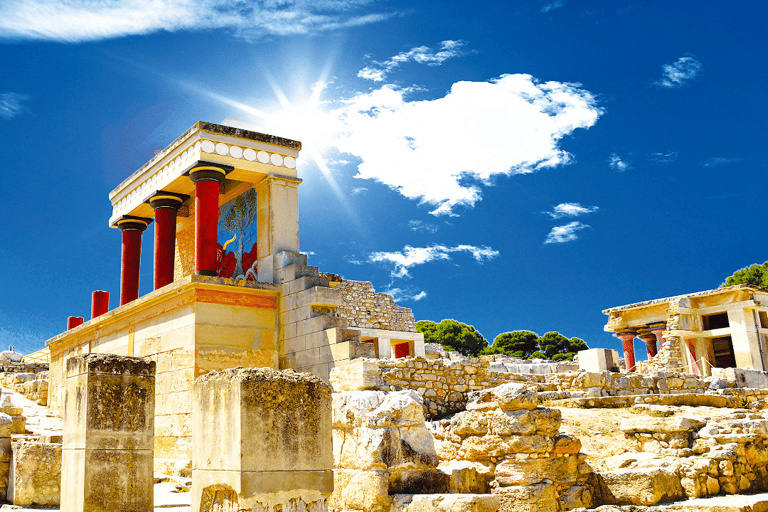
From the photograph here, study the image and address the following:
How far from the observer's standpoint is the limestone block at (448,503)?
235 inches

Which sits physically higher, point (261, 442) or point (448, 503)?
point (261, 442)

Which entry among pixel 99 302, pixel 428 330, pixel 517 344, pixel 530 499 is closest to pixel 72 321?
pixel 99 302

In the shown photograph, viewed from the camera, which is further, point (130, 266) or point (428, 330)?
point (428, 330)

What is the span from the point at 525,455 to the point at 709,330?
76.4 feet

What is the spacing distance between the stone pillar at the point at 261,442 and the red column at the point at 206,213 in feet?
29.1

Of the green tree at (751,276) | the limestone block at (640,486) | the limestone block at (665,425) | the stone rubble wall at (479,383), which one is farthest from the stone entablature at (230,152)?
the green tree at (751,276)

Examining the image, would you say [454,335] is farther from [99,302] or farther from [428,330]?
[99,302]

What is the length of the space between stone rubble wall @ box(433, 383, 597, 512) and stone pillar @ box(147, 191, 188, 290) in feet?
35.5

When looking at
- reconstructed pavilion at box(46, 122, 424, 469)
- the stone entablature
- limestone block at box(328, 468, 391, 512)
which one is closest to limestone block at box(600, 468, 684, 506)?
limestone block at box(328, 468, 391, 512)

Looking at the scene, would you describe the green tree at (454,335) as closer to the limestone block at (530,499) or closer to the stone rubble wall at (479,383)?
the stone rubble wall at (479,383)

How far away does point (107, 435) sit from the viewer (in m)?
6.09

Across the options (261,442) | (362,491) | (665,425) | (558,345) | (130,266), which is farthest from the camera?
(558,345)

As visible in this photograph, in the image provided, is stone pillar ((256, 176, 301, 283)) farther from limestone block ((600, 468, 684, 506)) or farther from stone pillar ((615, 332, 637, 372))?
stone pillar ((615, 332, 637, 372))

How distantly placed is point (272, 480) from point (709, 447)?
5.31 m
